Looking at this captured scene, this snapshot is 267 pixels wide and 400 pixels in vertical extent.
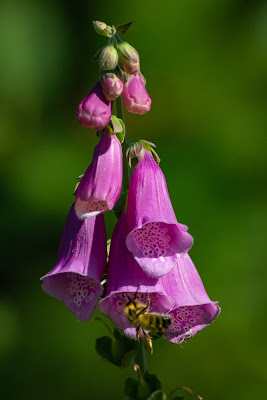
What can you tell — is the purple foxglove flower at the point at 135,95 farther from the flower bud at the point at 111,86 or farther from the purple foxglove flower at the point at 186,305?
the purple foxglove flower at the point at 186,305

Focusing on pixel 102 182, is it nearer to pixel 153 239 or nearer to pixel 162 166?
pixel 153 239

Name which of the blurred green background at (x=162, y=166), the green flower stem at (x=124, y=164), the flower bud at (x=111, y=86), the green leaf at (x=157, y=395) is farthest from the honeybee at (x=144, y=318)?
the blurred green background at (x=162, y=166)

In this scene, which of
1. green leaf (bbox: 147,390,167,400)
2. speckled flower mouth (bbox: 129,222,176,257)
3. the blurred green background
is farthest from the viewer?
the blurred green background

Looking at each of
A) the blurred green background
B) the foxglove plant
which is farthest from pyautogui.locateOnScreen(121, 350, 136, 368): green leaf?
the blurred green background

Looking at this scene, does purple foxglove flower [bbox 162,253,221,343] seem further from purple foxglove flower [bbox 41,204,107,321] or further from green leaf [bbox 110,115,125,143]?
Result: green leaf [bbox 110,115,125,143]

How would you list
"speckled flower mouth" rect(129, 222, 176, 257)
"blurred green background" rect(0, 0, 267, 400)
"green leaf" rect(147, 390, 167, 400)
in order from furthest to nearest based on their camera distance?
1. "blurred green background" rect(0, 0, 267, 400)
2. "speckled flower mouth" rect(129, 222, 176, 257)
3. "green leaf" rect(147, 390, 167, 400)

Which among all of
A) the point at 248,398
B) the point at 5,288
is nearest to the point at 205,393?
the point at 248,398

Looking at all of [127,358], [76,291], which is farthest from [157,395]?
[76,291]

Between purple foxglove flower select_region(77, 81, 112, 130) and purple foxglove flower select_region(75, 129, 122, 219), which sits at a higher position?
purple foxglove flower select_region(77, 81, 112, 130)
